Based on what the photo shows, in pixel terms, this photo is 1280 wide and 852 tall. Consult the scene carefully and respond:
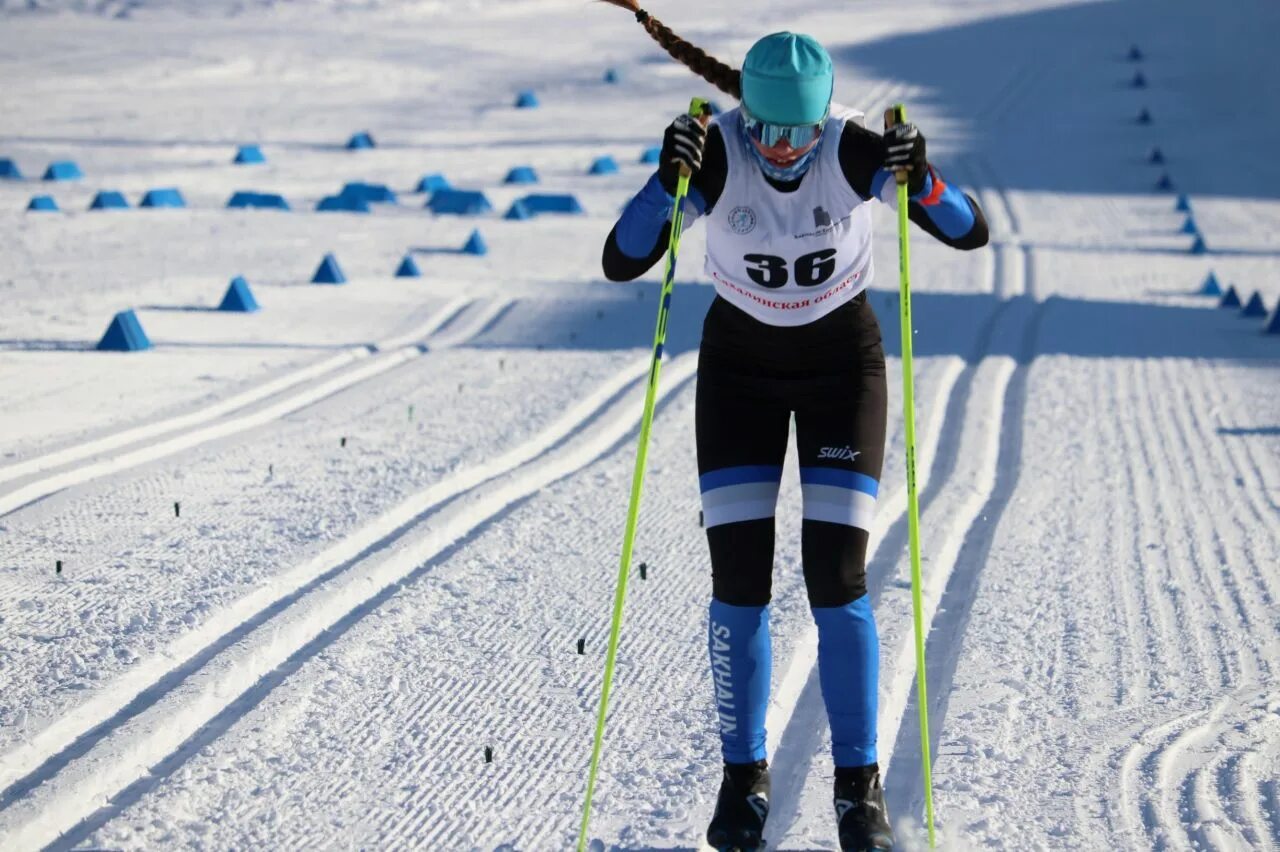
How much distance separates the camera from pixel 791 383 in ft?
12.6

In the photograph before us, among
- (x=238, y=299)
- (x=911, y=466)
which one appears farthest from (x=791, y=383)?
(x=238, y=299)

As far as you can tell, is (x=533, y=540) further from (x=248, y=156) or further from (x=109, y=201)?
(x=248, y=156)

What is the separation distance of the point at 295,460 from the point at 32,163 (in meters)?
12.5

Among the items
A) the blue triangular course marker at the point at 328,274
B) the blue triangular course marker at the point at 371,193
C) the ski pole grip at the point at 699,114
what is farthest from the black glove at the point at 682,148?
the blue triangular course marker at the point at 371,193

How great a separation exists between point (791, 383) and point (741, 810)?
976 mm

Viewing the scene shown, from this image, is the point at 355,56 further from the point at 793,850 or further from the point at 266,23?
the point at 793,850

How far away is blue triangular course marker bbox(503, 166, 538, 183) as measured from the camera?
1891 centimetres

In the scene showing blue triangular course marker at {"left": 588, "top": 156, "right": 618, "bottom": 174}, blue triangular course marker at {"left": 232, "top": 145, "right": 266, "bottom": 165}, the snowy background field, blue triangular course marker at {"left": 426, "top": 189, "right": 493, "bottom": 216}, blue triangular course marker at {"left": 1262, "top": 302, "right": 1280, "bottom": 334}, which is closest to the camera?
the snowy background field

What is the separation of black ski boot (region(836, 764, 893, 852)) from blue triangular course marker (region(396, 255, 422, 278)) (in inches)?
386

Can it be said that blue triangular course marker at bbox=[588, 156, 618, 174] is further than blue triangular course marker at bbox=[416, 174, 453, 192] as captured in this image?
Yes

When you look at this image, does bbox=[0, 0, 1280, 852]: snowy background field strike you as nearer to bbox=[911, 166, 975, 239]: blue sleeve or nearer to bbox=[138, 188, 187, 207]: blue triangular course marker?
bbox=[138, 188, 187, 207]: blue triangular course marker

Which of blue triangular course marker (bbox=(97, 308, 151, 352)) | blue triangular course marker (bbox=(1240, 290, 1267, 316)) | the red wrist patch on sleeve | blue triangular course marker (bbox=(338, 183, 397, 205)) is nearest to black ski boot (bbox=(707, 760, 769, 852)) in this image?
the red wrist patch on sleeve

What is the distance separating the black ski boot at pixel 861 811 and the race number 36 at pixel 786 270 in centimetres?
111

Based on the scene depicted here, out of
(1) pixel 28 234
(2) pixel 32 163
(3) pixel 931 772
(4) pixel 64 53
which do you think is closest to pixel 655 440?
(3) pixel 931 772
